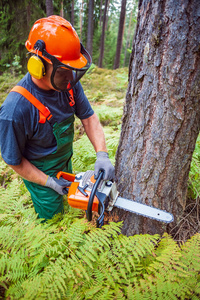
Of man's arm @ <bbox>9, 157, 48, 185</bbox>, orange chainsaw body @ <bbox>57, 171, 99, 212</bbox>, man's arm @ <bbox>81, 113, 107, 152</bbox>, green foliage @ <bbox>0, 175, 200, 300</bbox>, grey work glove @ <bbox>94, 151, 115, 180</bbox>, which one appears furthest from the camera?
man's arm @ <bbox>81, 113, 107, 152</bbox>

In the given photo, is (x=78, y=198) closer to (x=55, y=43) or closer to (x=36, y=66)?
(x=36, y=66)

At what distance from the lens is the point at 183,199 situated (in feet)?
6.68

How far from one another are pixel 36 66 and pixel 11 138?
0.73 metres

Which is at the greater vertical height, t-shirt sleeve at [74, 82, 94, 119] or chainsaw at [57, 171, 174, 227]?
t-shirt sleeve at [74, 82, 94, 119]

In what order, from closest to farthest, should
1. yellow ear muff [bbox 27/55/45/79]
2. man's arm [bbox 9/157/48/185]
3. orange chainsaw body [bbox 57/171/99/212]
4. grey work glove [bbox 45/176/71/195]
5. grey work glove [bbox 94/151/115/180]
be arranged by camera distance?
yellow ear muff [bbox 27/55/45/79], orange chainsaw body [bbox 57/171/99/212], grey work glove [bbox 94/151/115/180], man's arm [bbox 9/157/48/185], grey work glove [bbox 45/176/71/195]

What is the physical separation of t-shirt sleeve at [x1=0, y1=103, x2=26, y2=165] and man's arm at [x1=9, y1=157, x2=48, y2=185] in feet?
0.35

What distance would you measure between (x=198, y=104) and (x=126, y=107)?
2.18 feet

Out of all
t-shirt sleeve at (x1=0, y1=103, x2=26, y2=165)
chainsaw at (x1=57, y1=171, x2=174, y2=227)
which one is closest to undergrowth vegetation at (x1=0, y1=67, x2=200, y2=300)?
chainsaw at (x1=57, y1=171, x2=174, y2=227)

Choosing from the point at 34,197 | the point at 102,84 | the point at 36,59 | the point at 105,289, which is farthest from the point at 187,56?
the point at 102,84

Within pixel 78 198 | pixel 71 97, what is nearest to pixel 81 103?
pixel 71 97

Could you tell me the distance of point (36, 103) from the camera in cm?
192

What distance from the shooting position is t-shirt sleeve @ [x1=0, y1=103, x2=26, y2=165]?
1.76 m

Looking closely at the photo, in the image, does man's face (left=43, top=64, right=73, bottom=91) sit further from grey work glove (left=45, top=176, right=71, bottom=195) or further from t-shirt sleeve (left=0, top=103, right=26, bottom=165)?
grey work glove (left=45, top=176, right=71, bottom=195)

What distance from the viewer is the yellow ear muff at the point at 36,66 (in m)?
1.68
